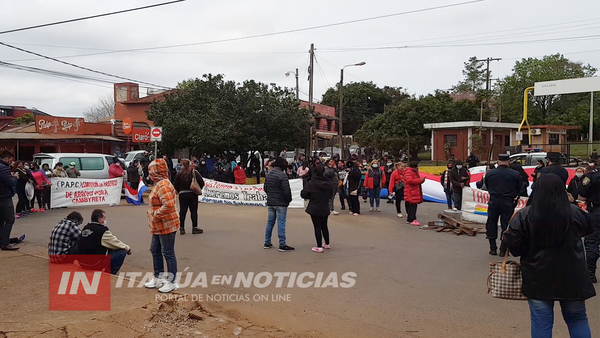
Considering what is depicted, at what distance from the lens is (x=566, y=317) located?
12.6 feet

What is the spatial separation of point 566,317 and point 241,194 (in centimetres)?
1303

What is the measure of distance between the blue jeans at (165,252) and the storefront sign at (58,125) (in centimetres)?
3166

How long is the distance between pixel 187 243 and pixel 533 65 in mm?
46926

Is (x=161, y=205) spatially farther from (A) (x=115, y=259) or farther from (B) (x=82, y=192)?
(B) (x=82, y=192)

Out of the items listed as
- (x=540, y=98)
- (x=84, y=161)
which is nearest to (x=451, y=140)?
(x=540, y=98)

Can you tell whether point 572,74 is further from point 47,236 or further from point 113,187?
point 47,236

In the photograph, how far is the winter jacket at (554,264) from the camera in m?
3.71

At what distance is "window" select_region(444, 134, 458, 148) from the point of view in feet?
127

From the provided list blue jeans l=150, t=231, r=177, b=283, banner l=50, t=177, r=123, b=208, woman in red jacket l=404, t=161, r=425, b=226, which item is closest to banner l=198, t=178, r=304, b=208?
banner l=50, t=177, r=123, b=208

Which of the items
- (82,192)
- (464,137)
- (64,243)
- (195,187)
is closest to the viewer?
(64,243)

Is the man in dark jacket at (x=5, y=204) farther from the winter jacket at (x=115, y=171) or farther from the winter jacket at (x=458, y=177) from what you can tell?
the winter jacket at (x=458, y=177)

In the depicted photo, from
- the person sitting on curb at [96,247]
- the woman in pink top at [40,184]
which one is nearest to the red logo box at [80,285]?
the person sitting on curb at [96,247]

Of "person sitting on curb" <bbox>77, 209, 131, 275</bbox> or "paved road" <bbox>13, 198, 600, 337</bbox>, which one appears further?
"person sitting on curb" <bbox>77, 209, 131, 275</bbox>

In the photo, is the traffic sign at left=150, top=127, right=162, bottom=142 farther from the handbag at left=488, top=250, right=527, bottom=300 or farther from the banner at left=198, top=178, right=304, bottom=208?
the handbag at left=488, top=250, right=527, bottom=300
